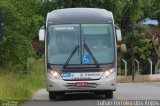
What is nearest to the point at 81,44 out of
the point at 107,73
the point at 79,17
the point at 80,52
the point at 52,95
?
the point at 80,52

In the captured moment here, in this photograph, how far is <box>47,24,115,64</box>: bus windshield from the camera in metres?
21.7

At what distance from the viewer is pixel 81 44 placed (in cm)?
2186

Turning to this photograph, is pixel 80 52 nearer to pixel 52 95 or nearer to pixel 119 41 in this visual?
pixel 119 41

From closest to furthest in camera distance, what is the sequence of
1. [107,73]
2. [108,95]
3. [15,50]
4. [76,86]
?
[76,86], [107,73], [108,95], [15,50]

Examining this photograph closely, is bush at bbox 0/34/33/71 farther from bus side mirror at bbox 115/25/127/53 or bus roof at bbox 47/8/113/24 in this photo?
bus roof at bbox 47/8/113/24

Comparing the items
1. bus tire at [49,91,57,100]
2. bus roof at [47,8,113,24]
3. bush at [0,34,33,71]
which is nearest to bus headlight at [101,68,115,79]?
bus roof at [47,8,113,24]

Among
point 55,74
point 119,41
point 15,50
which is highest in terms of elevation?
point 119,41

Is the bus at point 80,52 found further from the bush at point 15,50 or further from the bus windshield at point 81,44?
the bush at point 15,50

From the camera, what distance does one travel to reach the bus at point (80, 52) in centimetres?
2136

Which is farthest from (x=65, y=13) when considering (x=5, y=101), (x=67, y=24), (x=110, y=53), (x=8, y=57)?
(x=8, y=57)

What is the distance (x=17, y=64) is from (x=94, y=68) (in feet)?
46.9

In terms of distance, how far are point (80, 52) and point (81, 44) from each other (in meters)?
0.30

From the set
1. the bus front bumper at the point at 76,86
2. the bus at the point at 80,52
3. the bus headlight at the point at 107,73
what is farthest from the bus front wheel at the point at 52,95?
the bus headlight at the point at 107,73

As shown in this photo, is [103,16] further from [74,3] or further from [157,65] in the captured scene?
[157,65]
